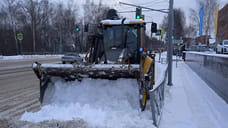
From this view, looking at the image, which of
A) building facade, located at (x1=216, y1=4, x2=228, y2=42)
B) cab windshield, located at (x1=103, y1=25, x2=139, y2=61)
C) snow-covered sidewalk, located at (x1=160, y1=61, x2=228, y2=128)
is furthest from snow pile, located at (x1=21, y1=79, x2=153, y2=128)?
building facade, located at (x1=216, y1=4, x2=228, y2=42)

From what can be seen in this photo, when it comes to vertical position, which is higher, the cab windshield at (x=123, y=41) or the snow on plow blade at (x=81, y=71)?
the cab windshield at (x=123, y=41)

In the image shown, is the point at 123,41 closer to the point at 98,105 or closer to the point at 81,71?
the point at 81,71

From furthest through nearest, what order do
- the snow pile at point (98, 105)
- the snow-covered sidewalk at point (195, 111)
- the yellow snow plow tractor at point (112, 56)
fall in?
the yellow snow plow tractor at point (112, 56)
the snow-covered sidewalk at point (195, 111)
the snow pile at point (98, 105)

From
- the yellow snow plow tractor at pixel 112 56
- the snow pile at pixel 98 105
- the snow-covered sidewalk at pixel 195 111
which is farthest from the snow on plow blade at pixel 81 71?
the snow-covered sidewalk at pixel 195 111

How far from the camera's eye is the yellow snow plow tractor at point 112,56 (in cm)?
475

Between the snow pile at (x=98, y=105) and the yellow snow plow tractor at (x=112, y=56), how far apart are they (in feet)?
0.69

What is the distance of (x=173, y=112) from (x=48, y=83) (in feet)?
11.9

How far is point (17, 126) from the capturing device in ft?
12.8

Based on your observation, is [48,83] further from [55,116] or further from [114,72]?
[114,72]

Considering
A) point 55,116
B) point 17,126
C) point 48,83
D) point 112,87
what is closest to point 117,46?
point 112,87

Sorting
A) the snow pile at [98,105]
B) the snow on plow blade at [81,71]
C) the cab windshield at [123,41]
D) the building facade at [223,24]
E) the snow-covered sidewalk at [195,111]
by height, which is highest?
the building facade at [223,24]

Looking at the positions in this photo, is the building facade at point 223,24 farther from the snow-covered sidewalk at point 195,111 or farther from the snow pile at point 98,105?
the snow pile at point 98,105

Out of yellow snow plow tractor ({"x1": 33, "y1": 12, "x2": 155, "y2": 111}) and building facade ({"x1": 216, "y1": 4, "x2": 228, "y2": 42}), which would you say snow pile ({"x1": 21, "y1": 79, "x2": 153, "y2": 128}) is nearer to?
yellow snow plow tractor ({"x1": 33, "y1": 12, "x2": 155, "y2": 111})

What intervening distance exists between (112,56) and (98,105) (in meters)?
2.01
